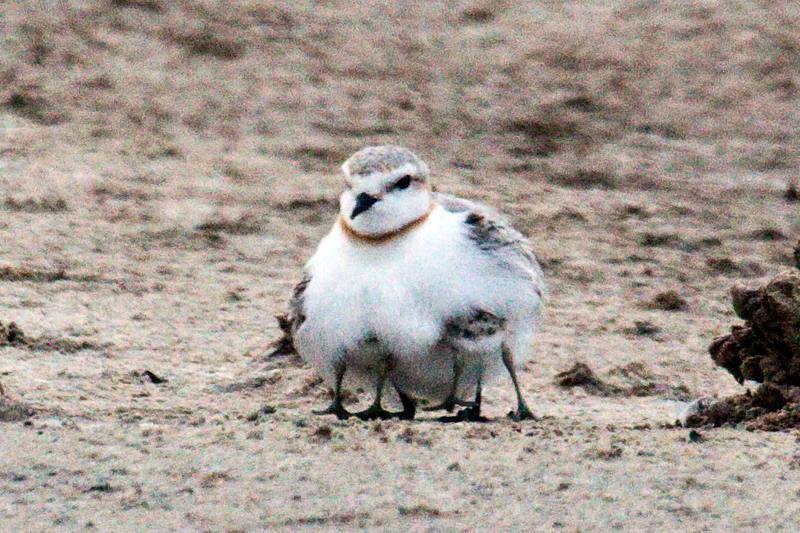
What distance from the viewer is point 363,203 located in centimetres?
529

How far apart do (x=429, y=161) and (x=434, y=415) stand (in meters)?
3.57

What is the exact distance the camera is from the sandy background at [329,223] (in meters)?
4.23

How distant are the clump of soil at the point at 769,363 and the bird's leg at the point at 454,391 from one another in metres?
0.81

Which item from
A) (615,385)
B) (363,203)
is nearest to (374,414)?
(363,203)

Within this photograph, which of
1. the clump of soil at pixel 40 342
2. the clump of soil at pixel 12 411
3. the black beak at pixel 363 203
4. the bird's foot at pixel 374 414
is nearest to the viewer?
the clump of soil at pixel 12 411

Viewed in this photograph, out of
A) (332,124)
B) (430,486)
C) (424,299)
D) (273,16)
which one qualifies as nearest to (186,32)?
(273,16)

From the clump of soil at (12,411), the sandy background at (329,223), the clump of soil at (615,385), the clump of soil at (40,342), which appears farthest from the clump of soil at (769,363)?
the clump of soil at (40,342)

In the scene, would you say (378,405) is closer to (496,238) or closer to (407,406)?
(407,406)

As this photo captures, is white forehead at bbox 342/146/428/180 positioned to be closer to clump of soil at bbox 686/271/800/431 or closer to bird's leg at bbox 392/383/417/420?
bird's leg at bbox 392/383/417/420

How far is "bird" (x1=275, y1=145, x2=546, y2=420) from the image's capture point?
206 inches

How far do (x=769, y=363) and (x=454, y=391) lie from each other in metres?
1.08

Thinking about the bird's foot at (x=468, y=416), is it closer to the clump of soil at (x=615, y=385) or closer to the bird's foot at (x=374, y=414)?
the bird's foot at (x=374, y=414)

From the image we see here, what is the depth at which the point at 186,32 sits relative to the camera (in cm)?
1046

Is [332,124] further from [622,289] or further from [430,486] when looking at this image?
[430,486]
